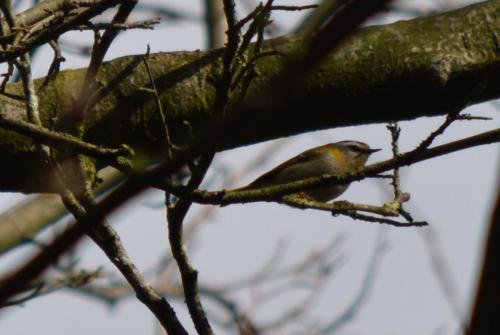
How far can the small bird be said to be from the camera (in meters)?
6.01

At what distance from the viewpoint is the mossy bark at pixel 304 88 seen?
3354 millimetres

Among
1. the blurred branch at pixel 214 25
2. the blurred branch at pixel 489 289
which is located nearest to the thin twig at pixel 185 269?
the blurred branch at pixel 489 289

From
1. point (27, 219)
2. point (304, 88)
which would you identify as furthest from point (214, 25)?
point (304, 88)

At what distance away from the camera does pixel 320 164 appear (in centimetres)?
636

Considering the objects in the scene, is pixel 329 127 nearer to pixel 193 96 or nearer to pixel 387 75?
pixel 387 75

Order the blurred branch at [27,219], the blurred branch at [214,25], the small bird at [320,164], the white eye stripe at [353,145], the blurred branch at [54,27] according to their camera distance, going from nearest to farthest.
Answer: the blurred branch at [54,27], the blurred branch at [27,219], the small bird at [320,164], the blurred branch at [214,25], the white eye stripe at [353,145]

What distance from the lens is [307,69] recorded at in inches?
22.0

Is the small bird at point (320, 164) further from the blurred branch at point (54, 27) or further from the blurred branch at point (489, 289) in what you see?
the blurred branch at point (489, 289)

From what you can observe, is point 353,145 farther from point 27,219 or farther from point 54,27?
point 54,27

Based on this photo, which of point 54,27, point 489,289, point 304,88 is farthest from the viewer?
point 304,88

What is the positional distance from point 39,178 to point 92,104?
402 mm

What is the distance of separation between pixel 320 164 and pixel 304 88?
307cm

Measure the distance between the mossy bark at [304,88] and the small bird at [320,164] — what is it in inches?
86.0

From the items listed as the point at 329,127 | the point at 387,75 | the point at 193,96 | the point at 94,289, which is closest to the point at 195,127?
the point at 193,96
